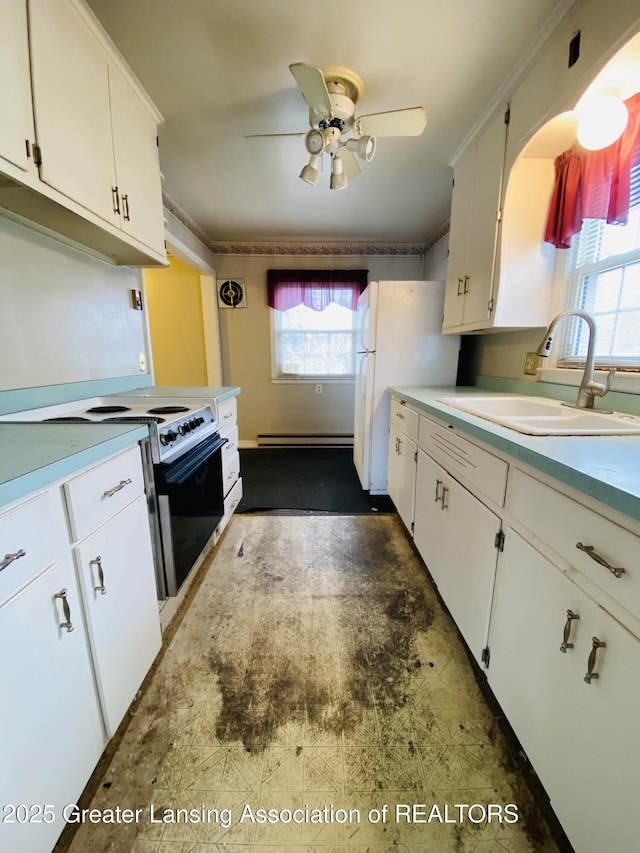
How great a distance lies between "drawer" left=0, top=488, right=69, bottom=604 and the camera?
62cm

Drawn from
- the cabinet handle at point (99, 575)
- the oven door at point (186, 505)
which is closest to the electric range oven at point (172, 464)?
the oven door at point (186, 505)

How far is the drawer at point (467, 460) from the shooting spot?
3.36 ft

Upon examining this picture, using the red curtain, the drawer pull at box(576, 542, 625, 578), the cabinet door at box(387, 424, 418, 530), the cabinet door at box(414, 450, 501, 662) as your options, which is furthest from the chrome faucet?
the drawer pull at box(576, 542, 625, 578)

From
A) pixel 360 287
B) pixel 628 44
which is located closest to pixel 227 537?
pixel 628 44

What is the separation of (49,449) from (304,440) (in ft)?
11.1

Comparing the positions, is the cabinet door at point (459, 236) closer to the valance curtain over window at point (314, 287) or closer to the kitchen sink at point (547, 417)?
the kitchen sink at point (547, 417)

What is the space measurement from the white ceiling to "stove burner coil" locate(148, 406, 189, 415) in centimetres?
151

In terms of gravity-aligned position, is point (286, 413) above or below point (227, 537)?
above

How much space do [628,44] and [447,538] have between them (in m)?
1.76

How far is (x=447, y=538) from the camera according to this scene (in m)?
1.40

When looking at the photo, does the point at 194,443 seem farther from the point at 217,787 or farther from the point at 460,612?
the point at 460,612

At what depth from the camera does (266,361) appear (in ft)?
13.3

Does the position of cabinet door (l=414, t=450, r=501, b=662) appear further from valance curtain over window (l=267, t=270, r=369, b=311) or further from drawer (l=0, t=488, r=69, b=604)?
valance curtain over window (l=267, t=270, r=369, b=311)

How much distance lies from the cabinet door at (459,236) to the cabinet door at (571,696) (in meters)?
Result: 1.67
